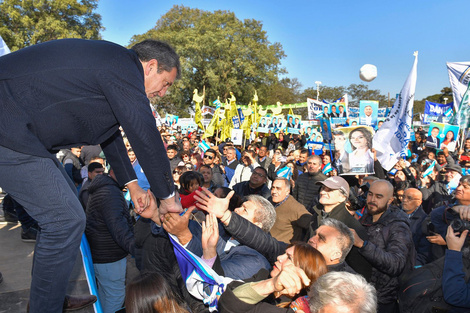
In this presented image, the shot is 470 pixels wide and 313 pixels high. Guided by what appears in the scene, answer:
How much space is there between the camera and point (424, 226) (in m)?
4.39

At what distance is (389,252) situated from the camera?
145 inches

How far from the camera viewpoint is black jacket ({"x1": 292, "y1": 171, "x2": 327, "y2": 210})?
22.7 ft

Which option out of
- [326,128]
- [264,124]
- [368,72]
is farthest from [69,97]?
[264,124]

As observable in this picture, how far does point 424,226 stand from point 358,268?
1.12 m

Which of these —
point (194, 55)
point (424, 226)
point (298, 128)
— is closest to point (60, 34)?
point (194, 55)

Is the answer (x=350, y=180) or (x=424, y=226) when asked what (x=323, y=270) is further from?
(x=350, y=180)

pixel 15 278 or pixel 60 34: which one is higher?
pixel 60 34

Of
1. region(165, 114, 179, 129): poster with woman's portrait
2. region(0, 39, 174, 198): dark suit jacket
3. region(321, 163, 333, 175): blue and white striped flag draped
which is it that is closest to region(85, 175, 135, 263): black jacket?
region(0, 39, 174, 198): dark suit jacket

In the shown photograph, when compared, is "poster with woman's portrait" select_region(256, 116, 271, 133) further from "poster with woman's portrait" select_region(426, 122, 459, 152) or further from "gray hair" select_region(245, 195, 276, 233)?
"gray hair" select_region(245, 195, 276, 233)

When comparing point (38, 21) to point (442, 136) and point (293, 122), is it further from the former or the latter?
point (442, 136)

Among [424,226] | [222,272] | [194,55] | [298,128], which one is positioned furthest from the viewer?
[194,55]

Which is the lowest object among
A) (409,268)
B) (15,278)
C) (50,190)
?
(409,268)

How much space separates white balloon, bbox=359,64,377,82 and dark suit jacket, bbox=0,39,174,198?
8410 mm

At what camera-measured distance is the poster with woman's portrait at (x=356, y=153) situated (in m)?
6.39
